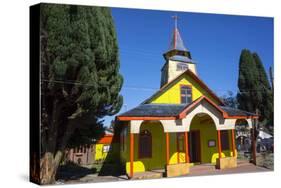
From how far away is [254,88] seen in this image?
49.6ft

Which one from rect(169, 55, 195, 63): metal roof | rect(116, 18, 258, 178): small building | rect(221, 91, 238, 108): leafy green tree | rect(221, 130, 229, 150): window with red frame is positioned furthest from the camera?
rect(221, 130, 229, 150): window with red frame

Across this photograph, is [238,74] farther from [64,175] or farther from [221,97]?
[64,175]

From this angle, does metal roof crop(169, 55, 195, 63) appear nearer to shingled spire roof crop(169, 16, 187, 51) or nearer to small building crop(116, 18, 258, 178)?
small building crop(116, 18, 258, 178)

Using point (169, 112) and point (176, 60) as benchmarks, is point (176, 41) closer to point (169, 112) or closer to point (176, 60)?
point (176, 60)

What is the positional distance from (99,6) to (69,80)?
2399 mm

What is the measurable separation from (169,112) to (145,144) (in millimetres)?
1302

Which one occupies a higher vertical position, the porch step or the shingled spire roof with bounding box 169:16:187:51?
the shingled spire roof with bounding box 169:16:187:51

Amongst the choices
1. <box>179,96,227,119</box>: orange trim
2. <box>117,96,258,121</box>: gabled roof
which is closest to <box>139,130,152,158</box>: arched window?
<box>117,96,258,121</box>: gabled roof

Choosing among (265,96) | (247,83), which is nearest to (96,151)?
(247,83)

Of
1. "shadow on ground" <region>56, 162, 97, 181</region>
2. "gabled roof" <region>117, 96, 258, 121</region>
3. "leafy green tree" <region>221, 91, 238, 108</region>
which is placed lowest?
"shadow on ground" <region>56, 162, 97, 181</region>

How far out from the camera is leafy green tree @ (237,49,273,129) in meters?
14.5

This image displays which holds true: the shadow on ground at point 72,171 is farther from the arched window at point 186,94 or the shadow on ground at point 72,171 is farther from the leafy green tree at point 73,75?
the arched window at point 186,94

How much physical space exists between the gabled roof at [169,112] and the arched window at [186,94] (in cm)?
19

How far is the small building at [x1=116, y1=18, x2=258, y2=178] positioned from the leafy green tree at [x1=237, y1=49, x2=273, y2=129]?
40 centimetres
